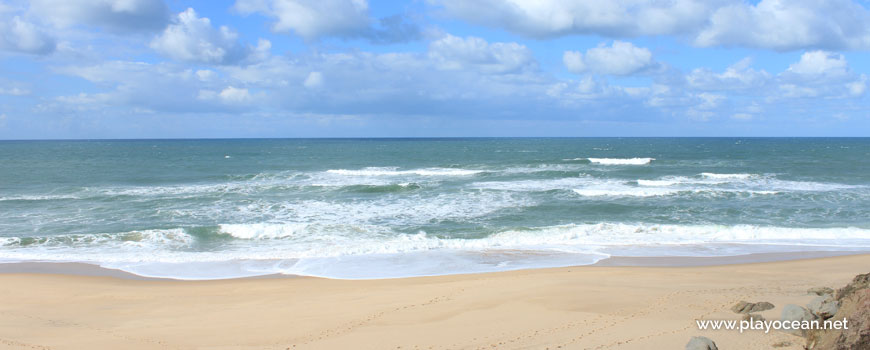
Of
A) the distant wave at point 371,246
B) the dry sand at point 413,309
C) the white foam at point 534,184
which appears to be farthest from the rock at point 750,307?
the white foam at point 534,184

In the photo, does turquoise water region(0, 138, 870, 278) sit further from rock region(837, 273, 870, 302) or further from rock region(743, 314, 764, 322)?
rock region(837, 273, 870, 302)

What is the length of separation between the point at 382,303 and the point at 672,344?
4.63 meters

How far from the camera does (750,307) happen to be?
810 centimetres

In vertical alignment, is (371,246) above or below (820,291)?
below

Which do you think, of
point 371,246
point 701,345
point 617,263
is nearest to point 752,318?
point 701,345

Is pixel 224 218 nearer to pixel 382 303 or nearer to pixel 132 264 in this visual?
pixel 132 264

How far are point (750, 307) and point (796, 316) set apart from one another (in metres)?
1.16

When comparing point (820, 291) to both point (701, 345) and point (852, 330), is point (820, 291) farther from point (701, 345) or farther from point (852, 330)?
point (852, 330)

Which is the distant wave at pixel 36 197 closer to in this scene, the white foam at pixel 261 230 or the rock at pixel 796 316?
the white foam at pixel 261 230

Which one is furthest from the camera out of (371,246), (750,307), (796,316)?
(371,246)

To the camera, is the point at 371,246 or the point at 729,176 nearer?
the point at 371,246

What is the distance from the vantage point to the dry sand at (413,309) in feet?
24.4

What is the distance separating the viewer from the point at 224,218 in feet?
64.0

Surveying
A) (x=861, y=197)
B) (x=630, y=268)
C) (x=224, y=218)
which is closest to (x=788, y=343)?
Answer: (x=630, y=268)
